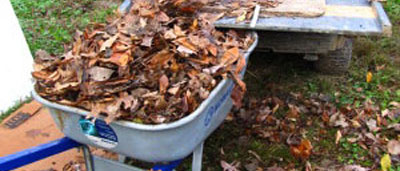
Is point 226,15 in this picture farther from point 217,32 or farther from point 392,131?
point 392,131

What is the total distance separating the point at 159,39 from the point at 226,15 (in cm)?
73

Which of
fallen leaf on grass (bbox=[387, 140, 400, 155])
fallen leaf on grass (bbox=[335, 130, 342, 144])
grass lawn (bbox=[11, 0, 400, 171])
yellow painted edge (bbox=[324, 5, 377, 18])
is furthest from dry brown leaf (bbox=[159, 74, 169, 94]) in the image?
fallen leaf on grass (bbox=[387, 140, 400, 155])

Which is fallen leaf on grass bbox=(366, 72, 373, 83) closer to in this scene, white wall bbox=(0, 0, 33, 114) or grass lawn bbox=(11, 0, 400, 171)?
grass lawn bbox=(11, 0, 400, 171)

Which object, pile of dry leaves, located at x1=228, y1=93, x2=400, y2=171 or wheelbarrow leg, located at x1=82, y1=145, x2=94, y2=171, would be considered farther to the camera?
pile of dry leaves, located at x1=228, y1=93, x2=400, y2=171

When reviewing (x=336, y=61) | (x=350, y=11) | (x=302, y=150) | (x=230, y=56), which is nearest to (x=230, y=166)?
(x=302, y=150)

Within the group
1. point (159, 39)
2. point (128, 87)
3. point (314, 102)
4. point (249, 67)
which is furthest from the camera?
point (249, 67)

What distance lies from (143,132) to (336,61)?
2.33 metres

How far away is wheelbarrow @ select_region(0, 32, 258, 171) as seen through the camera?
71.2 inches

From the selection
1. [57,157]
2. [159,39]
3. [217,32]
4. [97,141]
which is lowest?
[57,157]

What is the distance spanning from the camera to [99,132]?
6.43 ft

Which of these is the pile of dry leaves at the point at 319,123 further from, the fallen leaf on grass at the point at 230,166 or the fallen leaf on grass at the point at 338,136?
the fallen leaf on grass at the point at 230,166

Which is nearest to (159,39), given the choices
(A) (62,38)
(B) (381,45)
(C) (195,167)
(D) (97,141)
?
(D) (97,141)

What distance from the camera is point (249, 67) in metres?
3.94

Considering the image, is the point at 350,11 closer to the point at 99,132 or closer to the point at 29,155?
the point at 99,132
